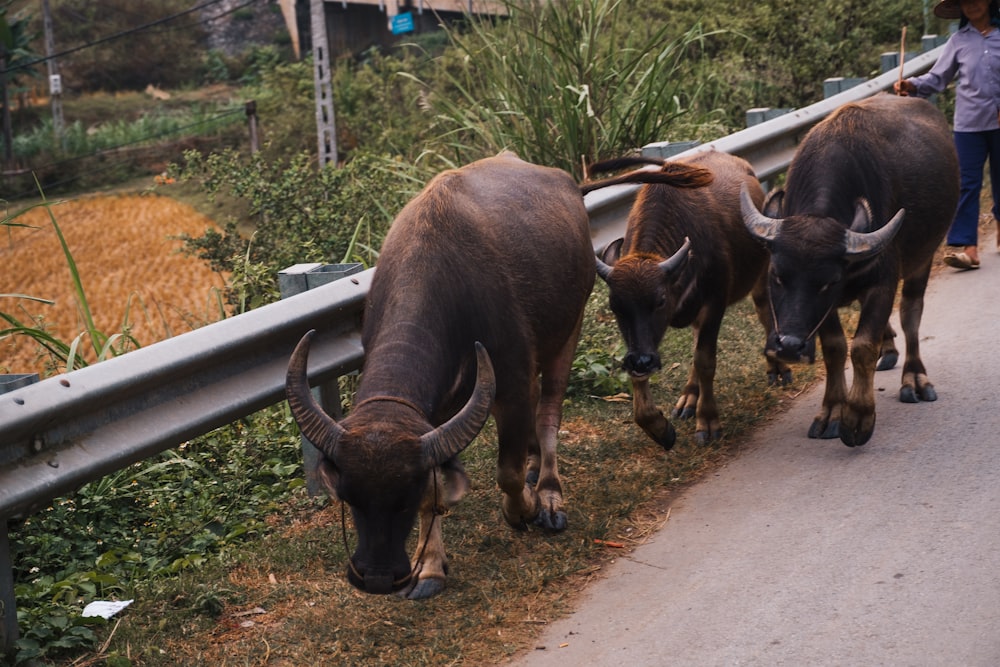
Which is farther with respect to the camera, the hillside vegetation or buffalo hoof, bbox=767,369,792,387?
buffalo hoof, bbox=767,369,792,387

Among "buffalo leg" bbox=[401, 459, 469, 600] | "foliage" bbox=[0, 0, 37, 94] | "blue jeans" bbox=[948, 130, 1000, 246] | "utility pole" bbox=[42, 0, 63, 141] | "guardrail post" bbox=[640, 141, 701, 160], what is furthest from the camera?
"utility pole" bbox=[42, 0, 63, 141]

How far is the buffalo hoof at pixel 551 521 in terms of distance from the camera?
5301mm

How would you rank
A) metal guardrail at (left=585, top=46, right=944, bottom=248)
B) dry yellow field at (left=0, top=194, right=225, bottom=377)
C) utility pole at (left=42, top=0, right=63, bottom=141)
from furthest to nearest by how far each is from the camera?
utility pole at (left=42, top=0, right=63, bottom=141)
dry yellow field at (left=0, top=194, right=225, bottom=377)
metal guardrail at (left=585, top=46, right=944, bottom=248)

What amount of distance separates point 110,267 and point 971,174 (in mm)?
17163

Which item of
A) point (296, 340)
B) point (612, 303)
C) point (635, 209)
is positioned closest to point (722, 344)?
point (635, 209)

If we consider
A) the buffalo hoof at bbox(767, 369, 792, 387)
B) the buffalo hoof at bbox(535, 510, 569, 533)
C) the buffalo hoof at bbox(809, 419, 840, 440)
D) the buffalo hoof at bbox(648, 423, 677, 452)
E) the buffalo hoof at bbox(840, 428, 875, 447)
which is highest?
the buffalo hoof at bbox(535, 510, 569, 533)

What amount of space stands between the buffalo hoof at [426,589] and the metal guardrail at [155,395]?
1.03 metres

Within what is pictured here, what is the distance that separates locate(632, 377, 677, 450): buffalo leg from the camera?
5895 millimetres

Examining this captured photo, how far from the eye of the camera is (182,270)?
71.9 ft

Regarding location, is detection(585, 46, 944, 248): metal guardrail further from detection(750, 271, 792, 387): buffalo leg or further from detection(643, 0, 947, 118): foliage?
detection(643, 0, 947, 118): foliage

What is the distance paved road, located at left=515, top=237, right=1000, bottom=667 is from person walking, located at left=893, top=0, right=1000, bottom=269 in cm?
275

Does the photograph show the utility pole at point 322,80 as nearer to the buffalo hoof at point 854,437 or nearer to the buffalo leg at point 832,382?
the buffalo leg at point 832,382

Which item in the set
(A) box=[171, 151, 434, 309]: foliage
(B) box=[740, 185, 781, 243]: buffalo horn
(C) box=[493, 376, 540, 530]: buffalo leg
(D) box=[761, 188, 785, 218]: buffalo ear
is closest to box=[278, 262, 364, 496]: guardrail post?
(C) box=[493, 376, 540, 530]: buffalo leg

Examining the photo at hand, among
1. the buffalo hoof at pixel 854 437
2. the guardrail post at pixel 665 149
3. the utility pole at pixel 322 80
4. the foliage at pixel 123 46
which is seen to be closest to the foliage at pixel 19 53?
the foliage at pixel 123 46
